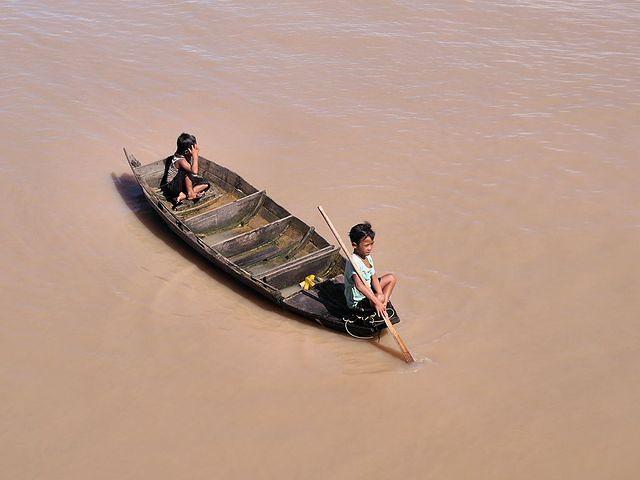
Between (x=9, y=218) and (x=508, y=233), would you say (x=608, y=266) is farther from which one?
(x=9, y=218)

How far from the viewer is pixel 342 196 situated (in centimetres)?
968

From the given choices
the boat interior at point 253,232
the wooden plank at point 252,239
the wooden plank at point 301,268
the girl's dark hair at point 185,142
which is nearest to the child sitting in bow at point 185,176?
the girl's dark hair at point 185,142

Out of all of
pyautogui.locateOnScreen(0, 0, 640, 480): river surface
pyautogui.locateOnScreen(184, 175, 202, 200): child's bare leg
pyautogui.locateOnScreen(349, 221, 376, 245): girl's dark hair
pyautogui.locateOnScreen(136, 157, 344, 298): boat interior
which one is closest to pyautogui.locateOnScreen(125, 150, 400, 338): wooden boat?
pyautogui.locateOnScreen(136, 157, 344, 298): boat interior

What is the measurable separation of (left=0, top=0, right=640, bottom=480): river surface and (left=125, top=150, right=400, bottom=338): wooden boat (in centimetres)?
29

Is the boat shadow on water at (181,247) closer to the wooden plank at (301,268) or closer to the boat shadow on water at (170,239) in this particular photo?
the boat shadow on water at (170,239)

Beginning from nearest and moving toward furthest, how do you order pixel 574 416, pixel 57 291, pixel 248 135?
pixel 574 416
pixel 57 291
pixel 248 135

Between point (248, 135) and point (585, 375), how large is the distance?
6194mm

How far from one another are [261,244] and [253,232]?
0.22m

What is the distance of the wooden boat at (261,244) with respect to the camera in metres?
7.34

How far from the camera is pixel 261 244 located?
8.35 meters

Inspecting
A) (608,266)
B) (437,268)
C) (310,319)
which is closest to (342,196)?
(437,268)

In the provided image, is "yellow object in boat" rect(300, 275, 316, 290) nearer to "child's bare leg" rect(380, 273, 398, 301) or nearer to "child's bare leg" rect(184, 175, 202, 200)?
"child's bare leg" rect(380, 273, 398, 301)

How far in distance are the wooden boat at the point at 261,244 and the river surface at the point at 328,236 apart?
29 cm

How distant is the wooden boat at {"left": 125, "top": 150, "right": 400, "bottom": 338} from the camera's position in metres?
7.34
